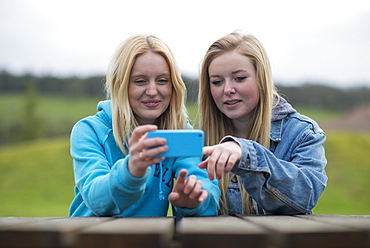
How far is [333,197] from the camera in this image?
24.5 m

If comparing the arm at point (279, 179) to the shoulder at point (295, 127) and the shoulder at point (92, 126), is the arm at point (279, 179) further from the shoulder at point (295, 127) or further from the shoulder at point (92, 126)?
the shoulder at point (92, 126)

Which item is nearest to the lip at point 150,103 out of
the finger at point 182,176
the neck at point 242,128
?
the neck at point 242,128

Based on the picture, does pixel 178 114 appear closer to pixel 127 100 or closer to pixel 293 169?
pixel 127 100

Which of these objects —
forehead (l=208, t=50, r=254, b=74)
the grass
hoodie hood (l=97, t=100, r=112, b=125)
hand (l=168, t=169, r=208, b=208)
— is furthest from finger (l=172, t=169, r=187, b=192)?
the grass

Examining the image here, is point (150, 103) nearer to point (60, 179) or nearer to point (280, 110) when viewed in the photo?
point (280, 110)

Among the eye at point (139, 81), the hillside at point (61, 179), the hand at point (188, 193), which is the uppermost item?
the eye at point (139, 81)

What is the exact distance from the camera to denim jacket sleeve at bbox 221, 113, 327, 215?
2.68 metres

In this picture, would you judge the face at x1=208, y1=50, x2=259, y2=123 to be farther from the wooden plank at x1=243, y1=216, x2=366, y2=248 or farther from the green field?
the green field

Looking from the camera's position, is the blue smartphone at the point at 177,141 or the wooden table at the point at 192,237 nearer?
the wooden table at the point at 192,237

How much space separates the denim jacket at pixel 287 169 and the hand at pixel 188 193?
273 mm

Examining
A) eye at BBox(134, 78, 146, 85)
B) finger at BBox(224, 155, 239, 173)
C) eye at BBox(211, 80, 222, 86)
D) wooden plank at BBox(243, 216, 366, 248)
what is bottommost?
wooden plank at BBox(243, 216, 366, 248)

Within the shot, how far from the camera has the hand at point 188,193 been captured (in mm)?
2706

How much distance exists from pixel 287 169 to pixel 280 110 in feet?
3.11

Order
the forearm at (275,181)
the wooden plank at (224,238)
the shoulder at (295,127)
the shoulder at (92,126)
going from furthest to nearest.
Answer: the shoulder at (295,127)
the shoulder at (92,126)
the forearm at (275,181)
the wooden plank at (224,238)
